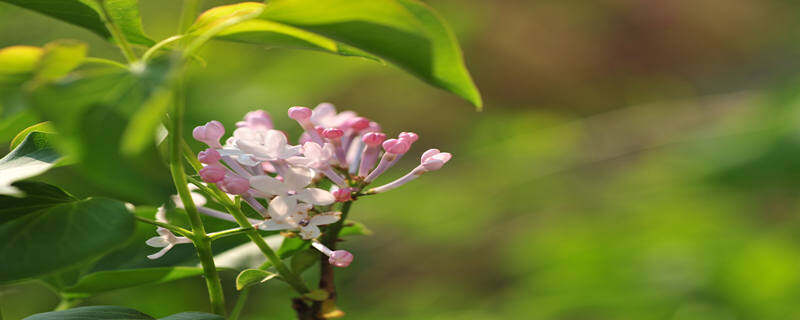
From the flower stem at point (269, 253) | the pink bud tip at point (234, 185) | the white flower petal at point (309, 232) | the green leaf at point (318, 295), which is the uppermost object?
the pink bud tip at point (234, 185)

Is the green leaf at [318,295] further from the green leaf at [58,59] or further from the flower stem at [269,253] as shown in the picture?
the green leaf at [58,59]

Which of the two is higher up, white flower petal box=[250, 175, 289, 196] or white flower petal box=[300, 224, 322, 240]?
white flower petal box=[250, 175, 289, 196]

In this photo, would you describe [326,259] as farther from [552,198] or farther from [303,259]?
[552,198]

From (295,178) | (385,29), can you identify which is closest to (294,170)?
(295,178)

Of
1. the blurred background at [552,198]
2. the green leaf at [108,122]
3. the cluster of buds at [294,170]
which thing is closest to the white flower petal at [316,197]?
the cluster of buds at [294,170]

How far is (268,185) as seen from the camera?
11.6 inches

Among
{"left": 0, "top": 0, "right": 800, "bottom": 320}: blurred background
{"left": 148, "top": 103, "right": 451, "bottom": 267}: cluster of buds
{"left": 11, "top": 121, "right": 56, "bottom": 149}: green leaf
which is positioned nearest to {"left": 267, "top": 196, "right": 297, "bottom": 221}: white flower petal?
{"left": 148, "top": 103, "right": 451, "bottom": 267}: cluster of buds

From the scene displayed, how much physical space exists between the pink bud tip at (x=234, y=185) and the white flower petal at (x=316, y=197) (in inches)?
1.0

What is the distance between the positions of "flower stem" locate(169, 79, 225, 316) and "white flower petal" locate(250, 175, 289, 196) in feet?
0.11

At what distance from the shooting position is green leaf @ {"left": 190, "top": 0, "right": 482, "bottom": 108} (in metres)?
0.22

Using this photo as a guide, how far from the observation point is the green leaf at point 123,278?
0.33 metres

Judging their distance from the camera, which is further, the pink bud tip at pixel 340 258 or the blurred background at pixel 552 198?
the blurred background at pixel 552 198

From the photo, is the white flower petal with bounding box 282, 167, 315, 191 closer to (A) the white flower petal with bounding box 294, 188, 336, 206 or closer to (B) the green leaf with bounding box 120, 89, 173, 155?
(A) the white flower petal with bounding box 294, 188, 336, 206

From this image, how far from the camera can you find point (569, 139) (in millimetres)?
2004
